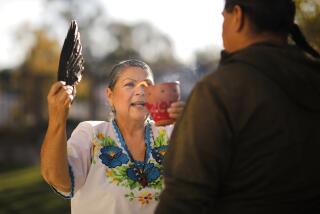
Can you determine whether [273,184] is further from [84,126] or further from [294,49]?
[84,126]

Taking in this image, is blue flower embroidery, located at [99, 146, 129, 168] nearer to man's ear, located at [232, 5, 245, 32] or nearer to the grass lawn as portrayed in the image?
man's ear, located at [232, 5, 245, 32]

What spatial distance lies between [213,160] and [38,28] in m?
37.1

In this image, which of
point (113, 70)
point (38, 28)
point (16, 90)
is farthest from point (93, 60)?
point (113, 70)

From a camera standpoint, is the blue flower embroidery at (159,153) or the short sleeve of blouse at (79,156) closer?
the short sleeve of blouse at (79,156)

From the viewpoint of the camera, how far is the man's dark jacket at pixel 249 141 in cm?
188

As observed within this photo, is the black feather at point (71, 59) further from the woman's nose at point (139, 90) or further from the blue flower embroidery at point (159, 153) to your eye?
the blue flower embroidery at point (159, 153)

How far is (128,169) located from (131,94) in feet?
1.36

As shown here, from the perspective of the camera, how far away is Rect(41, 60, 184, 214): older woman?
2.71 metres

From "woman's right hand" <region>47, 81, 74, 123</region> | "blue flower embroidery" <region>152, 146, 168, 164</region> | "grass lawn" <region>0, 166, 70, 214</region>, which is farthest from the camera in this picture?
"grass lawn" <region>0, 166, 70, 214</region>

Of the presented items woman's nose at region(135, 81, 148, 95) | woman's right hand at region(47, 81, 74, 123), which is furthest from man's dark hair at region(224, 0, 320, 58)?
woman's nose at region(135, 81, 148, 95)

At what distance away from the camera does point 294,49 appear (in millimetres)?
2047

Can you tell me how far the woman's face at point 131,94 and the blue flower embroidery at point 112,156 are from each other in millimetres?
209

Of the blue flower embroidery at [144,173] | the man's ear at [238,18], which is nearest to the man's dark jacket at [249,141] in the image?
the man's ear at [238,18]

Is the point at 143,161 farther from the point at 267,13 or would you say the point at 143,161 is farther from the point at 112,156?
the point at 267,13
